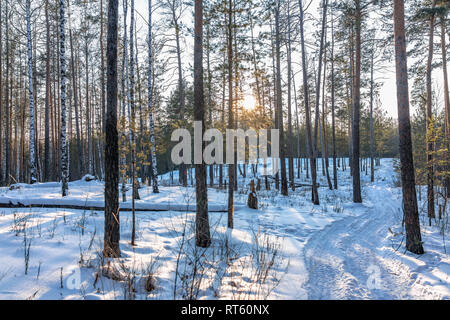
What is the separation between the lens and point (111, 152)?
410cm

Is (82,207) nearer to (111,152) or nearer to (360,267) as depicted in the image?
(111,152)

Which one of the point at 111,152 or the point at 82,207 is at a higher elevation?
the point at 111,152

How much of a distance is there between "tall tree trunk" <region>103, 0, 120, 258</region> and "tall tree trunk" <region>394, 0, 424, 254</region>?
6191 mm

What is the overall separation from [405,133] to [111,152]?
6.37 meters

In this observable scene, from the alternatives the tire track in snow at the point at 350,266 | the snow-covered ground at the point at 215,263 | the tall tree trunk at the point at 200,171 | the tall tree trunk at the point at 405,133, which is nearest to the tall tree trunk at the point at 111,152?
the snow-covered ground at the point at 215,263

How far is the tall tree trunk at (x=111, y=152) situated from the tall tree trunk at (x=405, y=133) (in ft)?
20.3

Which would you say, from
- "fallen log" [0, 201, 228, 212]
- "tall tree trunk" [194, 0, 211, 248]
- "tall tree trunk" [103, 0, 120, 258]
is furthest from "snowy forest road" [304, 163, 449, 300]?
"fallen log" [0, 201, 228, 212]

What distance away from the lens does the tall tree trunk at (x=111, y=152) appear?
13.4ft

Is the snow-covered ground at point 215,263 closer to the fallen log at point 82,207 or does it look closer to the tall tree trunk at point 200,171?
the fallen log at point 82,207

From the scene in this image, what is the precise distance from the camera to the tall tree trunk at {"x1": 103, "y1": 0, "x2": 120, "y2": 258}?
13.4 ft

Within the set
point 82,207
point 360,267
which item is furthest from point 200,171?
point 82,207

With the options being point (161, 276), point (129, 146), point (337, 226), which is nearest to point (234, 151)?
point (129, 146)
